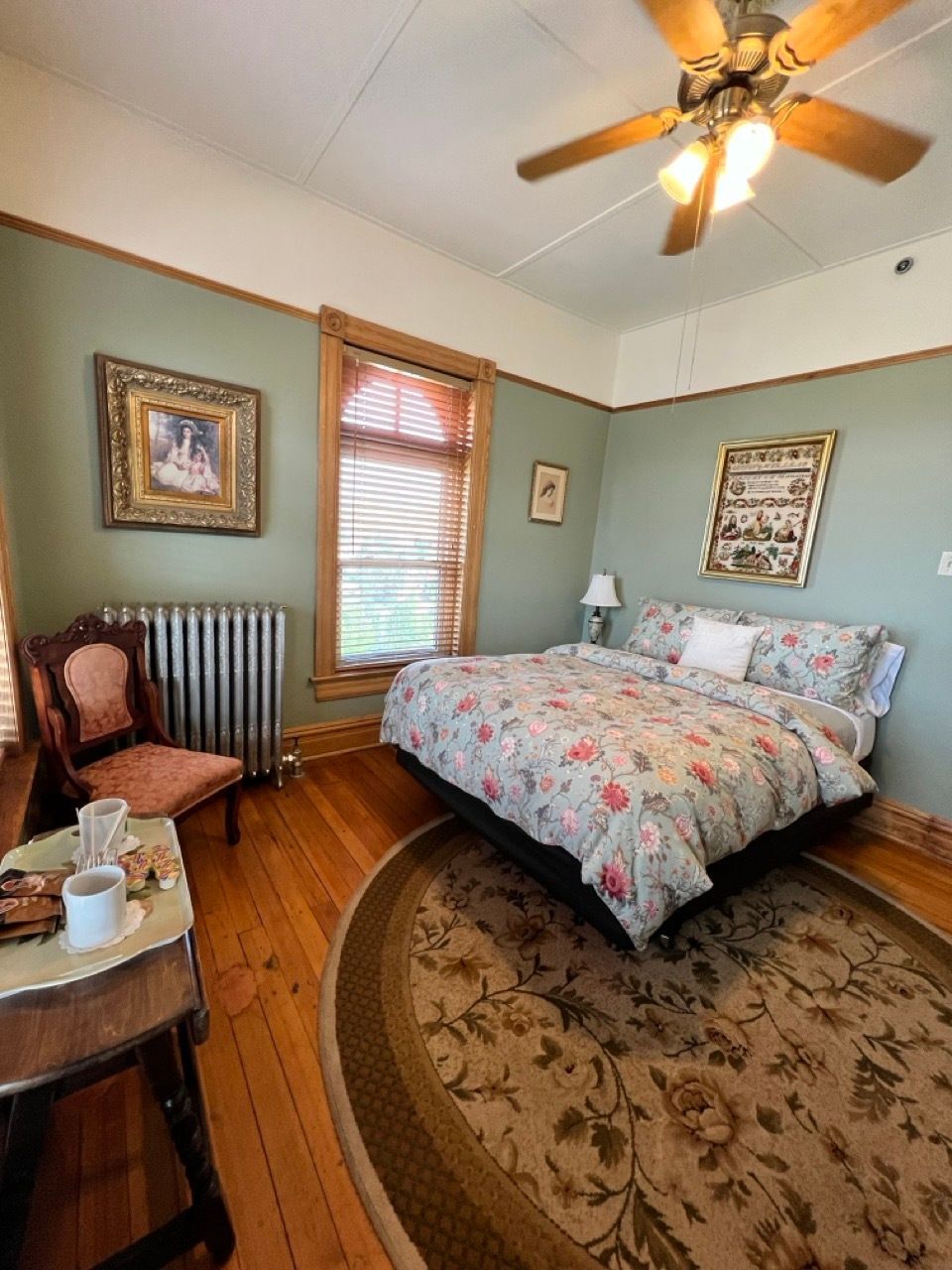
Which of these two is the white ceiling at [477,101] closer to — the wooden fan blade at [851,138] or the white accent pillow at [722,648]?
the wooden fan blade at [851,138]

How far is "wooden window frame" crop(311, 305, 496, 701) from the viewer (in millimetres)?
2498

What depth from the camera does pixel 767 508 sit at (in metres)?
2.88

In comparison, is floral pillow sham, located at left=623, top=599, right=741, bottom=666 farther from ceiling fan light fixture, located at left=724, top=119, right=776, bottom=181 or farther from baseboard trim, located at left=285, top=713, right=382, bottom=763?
ceiling fan light fixture, located at left=724, top=119, right=776, bottom=181

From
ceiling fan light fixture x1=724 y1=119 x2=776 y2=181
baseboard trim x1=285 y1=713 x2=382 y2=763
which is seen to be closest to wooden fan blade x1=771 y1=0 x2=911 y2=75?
ceiling fan light fixture x1=724 y1=119 x2=776 y2=181

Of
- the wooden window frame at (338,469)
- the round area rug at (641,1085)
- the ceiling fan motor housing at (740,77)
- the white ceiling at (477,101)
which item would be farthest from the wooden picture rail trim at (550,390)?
the round area rug at (641,1085)

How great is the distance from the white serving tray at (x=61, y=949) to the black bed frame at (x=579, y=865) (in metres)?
1.08

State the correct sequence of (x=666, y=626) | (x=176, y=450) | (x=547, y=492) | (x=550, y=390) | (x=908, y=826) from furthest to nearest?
(x=547, y=492) → (x=550, y=390) → (x=666, y=626) → (x=908, y=826) → (x=176, y=450)

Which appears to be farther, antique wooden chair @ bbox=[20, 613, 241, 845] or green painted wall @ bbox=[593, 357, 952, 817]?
green painted wall @ bbox=[593, 357, 952, 817]

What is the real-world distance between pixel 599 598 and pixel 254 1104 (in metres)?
3.14

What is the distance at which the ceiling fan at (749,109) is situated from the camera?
1093 millimetres

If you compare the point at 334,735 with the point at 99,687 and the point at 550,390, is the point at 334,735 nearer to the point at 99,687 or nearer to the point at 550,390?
the point at 99,687

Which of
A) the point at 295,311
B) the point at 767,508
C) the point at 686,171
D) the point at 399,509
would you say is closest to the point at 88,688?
the point at 399,509

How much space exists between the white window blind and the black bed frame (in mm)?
1127

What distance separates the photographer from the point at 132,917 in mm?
927
